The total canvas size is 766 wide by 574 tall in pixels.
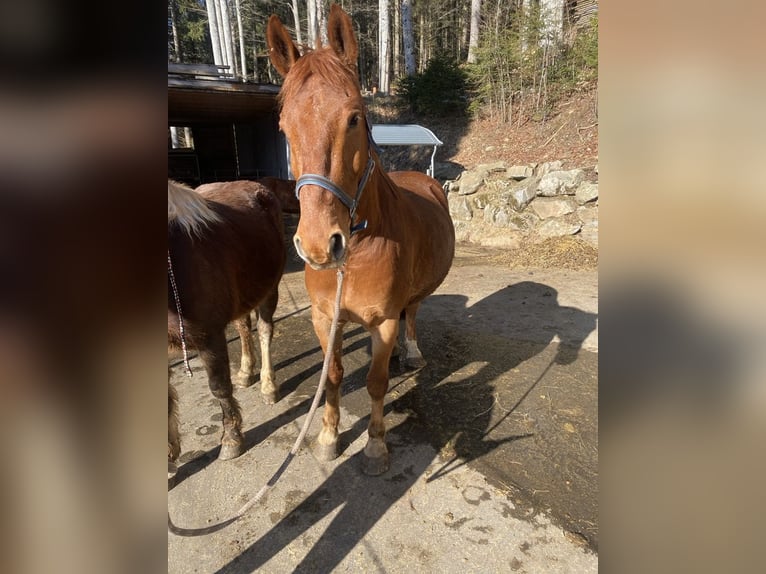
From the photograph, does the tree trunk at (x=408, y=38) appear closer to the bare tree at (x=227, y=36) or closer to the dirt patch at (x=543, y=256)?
the bare tree at (x=227, y=36)

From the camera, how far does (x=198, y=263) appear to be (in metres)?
2.52

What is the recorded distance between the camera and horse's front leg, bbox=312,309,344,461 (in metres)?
2.76

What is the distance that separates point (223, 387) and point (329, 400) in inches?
27.4

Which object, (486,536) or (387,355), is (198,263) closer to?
(387,355)

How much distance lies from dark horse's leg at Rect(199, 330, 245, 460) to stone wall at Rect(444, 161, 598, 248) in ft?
24.2

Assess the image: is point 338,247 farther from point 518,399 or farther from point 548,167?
point 548,167

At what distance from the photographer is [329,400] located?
Result: 282 cm

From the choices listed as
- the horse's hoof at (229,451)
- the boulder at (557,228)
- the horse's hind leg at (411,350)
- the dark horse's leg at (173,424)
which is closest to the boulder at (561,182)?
the boulder at (557,228)

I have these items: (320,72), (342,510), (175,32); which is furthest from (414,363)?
(175,32)

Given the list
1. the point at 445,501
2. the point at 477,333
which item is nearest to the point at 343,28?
the point at 445,501

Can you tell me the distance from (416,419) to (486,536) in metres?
1.12

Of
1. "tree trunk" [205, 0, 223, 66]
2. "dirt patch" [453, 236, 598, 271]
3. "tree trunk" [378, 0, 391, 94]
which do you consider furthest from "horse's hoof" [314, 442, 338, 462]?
"tree trunk" [378, 0, 391, 94]

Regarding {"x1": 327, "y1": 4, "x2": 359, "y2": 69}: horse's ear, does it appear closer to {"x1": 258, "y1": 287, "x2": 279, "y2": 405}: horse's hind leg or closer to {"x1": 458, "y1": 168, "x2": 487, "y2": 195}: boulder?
{"x1": 258, "y1": 287, "x2": 279, "y2": 405}: horse's hind leg
